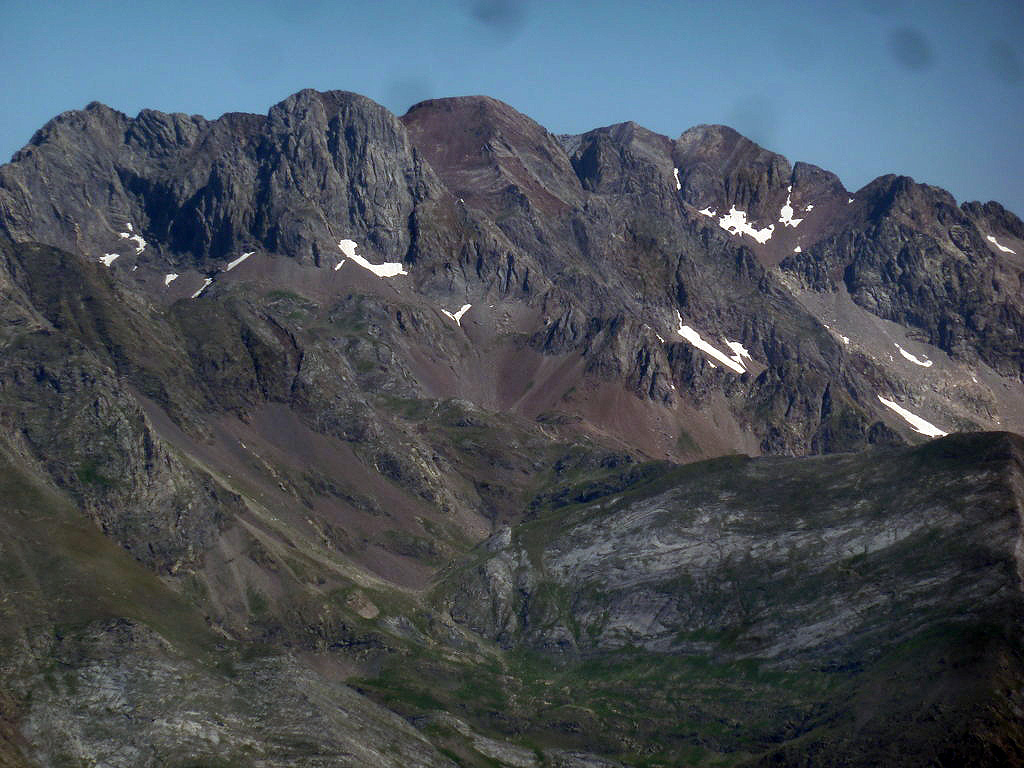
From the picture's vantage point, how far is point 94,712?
630 feet

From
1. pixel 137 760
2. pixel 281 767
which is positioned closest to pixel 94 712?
pixel 137 760

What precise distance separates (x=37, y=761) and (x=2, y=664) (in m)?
20.5

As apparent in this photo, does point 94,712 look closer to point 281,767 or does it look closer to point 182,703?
point 182,703

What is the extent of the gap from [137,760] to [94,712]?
33.8ft

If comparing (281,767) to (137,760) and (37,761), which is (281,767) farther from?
(37,761)

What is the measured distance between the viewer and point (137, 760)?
186 metres

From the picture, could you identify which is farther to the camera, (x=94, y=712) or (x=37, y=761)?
(x=94, y=712)

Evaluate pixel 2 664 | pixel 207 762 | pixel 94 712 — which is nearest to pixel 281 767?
pixel 207 762

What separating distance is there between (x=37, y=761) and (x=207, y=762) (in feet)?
68.2

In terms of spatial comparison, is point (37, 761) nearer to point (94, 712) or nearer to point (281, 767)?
point (94, 712)

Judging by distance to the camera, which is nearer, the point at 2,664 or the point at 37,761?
the point at 37,761

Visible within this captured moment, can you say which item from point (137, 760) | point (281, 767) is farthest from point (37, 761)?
point (281, 767)

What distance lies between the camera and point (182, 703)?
199 m

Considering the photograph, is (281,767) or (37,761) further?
(281,767)
